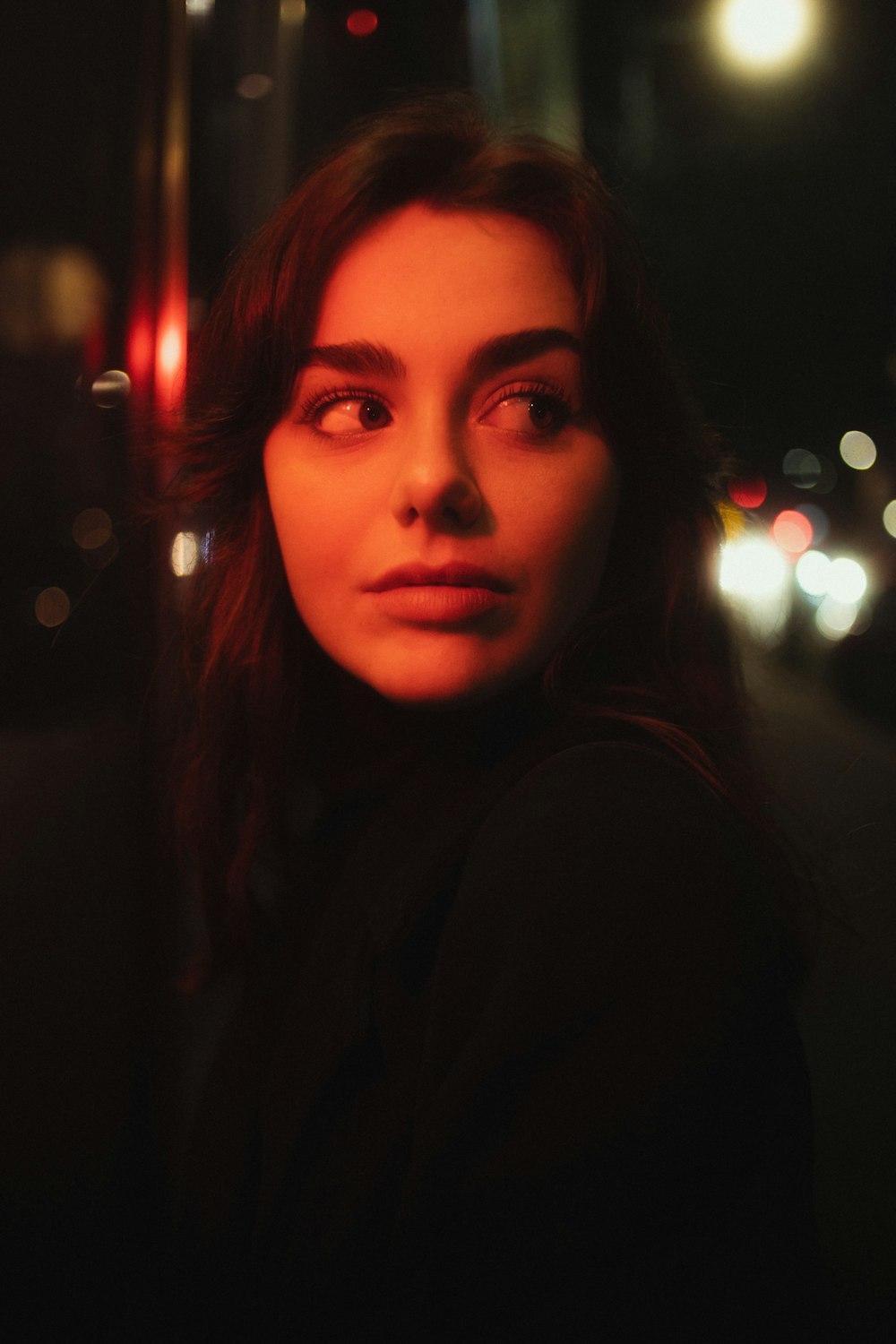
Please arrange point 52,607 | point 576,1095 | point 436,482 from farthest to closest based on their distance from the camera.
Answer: point 52,607 → point 436,482 → point 576,1095

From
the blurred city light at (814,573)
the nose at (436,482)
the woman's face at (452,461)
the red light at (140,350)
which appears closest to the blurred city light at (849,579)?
the blurred city light at (814,573)

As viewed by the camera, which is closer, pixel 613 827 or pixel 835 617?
pixel 613 827

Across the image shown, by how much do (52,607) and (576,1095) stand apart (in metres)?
0.77

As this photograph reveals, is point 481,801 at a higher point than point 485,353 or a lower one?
lower

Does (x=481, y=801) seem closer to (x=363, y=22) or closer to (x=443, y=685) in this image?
(x=443, y=685)

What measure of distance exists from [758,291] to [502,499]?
0.33m

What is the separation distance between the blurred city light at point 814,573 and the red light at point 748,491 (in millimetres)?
63

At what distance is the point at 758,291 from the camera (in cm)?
74

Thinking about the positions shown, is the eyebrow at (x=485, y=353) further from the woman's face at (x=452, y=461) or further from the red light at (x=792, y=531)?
the red light at (x=792, y=531)

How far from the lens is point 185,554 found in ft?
3.26

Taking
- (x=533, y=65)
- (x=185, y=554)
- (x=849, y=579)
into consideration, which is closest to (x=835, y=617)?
(x=849, y=579)

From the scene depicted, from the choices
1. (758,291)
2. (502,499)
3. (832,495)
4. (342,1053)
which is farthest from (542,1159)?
(758,291)

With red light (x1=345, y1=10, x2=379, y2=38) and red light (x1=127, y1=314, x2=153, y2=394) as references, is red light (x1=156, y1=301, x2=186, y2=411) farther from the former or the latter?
red light (x1=345, y1=10, x2=379, y2=38)

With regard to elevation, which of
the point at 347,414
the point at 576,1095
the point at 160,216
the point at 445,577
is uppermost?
the point at 160,216
